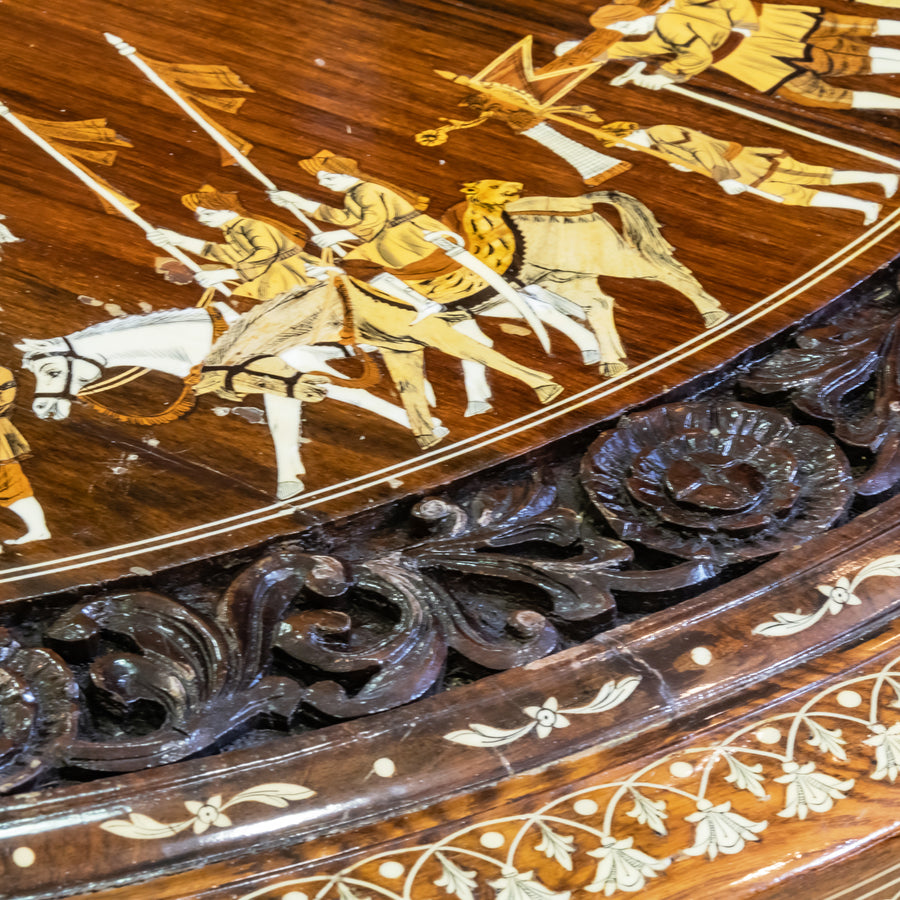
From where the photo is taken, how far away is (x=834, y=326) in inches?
59.5

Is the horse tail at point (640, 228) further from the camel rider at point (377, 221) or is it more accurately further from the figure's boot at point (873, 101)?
the figure's boot at point (873, 101)

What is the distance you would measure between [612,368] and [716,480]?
225mm

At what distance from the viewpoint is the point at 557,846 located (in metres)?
0.98

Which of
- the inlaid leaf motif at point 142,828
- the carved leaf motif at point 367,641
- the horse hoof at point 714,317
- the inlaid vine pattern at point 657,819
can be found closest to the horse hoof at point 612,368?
the horse hoof at point 714,317

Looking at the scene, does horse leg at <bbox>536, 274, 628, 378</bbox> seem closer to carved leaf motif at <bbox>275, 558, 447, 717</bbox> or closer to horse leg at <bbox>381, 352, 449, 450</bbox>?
horse leg at <bbox>381, 352, 449, 450</bbox>

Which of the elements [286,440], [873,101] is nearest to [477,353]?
[286,440]

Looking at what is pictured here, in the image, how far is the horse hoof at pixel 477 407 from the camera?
53.9 inches

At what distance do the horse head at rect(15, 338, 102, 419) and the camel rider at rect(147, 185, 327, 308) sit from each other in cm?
20

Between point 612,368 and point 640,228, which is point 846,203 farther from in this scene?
point 612,368

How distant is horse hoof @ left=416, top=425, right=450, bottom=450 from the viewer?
1.33 meters

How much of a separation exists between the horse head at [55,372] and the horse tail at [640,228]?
2.40 ft

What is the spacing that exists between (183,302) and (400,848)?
2.61ft

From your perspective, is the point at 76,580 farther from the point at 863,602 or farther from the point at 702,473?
the point at 863,602

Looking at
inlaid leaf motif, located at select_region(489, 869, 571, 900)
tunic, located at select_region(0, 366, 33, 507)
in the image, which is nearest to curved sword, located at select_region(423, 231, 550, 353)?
tunic, located at select_region(0, 366, 33, 507)
